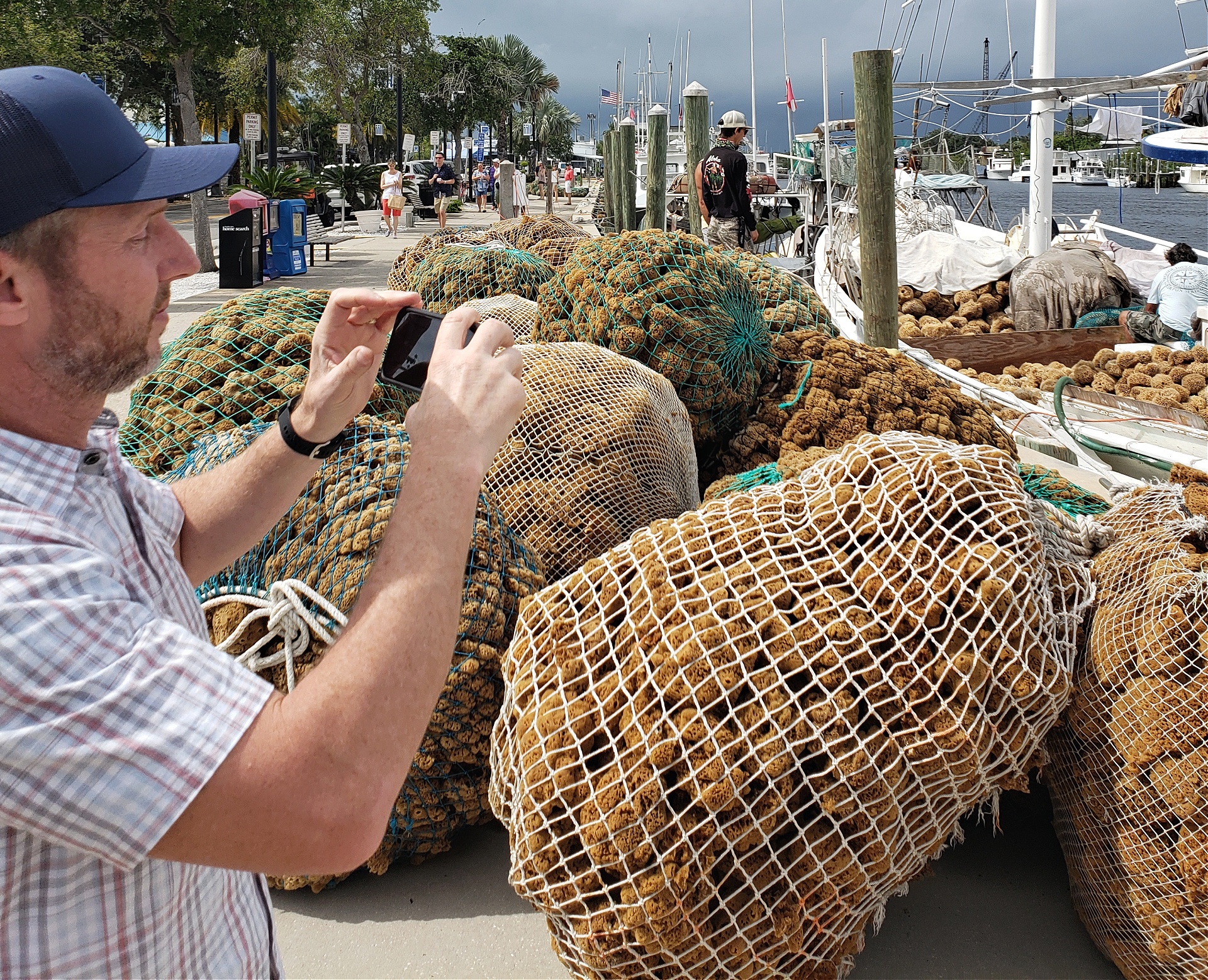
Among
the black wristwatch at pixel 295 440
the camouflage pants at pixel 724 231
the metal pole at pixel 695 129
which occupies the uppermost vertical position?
the metal pole at pixel 695 129

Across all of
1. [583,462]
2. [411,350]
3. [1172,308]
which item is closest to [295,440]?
[411,350]

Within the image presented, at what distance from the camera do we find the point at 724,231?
452 inches

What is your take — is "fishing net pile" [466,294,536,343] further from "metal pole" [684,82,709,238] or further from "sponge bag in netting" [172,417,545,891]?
"metal pole" [684,82,709,238]

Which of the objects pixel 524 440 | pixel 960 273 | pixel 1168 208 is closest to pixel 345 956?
pixel 524 440

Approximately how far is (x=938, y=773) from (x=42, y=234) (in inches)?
77.6

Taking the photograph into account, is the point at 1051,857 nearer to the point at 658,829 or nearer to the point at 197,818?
the point at 658,829

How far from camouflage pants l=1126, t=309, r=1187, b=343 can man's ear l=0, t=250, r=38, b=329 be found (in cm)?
1006

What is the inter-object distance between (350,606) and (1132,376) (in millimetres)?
7204

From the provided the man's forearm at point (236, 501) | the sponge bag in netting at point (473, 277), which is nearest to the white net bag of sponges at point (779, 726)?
the man's forearm at point (236, 501)

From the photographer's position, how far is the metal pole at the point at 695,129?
1270 cm

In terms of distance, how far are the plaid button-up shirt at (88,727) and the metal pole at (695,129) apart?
1198 cm

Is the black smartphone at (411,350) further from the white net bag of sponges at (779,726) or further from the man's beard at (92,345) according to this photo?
the white net bag of sponges at (779,726)

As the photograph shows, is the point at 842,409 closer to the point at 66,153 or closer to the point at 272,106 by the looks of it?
the point at 66,153

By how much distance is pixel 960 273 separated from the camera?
1178cm
